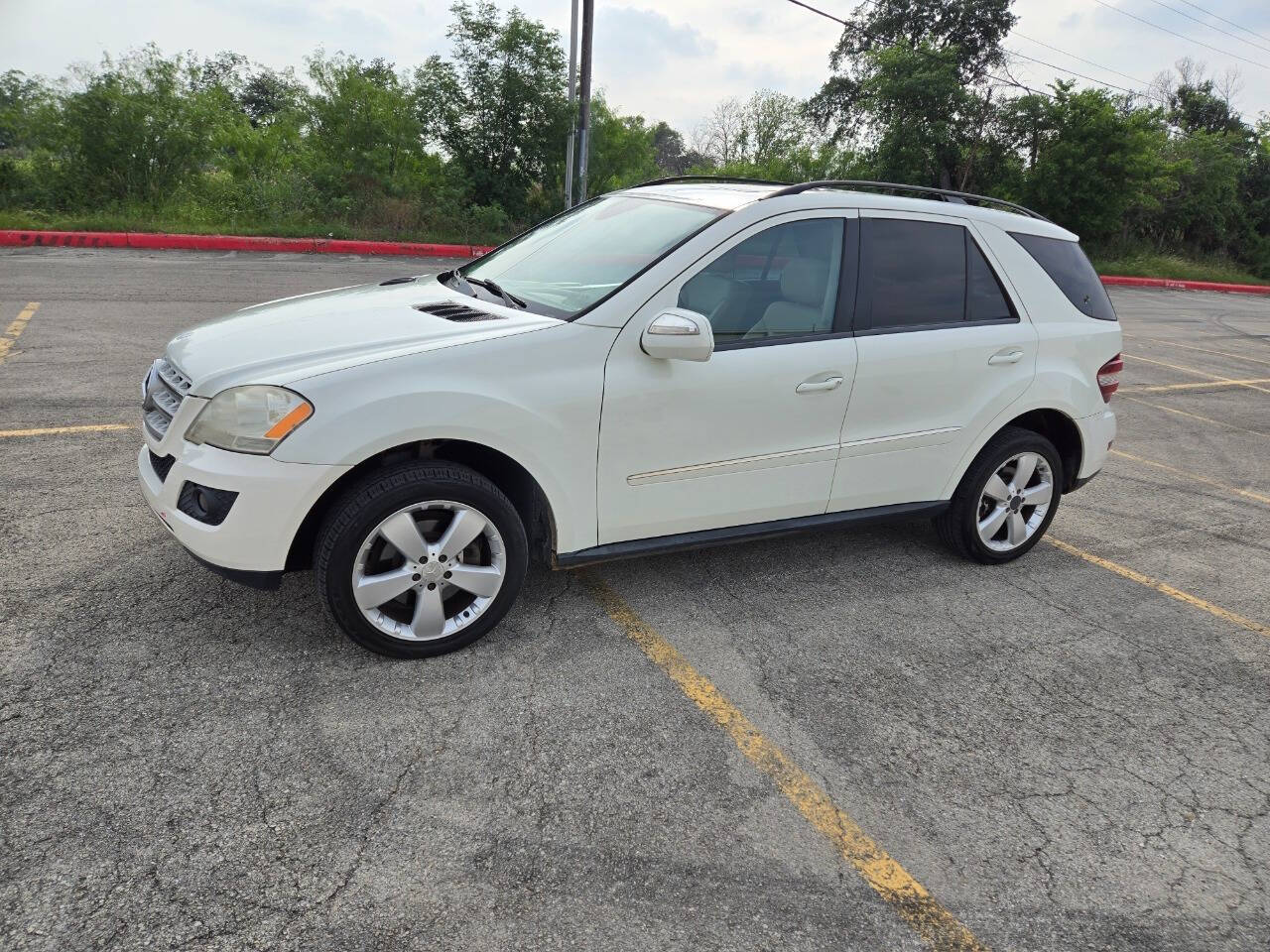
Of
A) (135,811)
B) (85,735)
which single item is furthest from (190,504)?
(135,811)

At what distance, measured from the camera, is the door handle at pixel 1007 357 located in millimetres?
4242

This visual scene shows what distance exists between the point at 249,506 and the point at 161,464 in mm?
563

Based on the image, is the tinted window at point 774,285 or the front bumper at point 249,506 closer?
the front bumper at point 249,506

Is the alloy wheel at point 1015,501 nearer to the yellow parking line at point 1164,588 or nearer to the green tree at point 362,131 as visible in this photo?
the yellow parking line at point 1164,588

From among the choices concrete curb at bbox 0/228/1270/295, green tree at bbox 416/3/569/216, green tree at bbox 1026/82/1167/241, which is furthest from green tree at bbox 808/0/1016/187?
concrete curb at bbox 0/228/1270/295

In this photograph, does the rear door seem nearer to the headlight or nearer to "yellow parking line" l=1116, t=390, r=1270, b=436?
the headlight

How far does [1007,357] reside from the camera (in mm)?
4281

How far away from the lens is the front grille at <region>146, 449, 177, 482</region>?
314cm

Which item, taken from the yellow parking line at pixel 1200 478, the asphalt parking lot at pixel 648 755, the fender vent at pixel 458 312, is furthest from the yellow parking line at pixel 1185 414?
the fender vent at pixel 458 312

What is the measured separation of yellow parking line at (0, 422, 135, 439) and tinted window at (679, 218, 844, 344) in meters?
4.00

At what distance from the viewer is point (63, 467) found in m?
4.81

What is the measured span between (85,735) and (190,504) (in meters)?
0.79

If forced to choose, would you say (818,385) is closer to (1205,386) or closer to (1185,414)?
(1185,414)

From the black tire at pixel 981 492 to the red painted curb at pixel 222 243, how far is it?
44.5 feet
